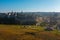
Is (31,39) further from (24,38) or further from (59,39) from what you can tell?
(59,39)

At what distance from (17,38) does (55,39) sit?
346 cm

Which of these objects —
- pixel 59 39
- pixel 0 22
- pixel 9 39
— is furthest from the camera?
pixel 0 22

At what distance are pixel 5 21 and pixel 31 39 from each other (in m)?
15.6

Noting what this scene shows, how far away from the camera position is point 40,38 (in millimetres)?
14742

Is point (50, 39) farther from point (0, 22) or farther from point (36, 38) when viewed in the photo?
point (0, 22)

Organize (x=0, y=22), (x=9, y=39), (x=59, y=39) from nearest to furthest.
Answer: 1. (x=9, y=39)
2. (x=59, y=39)
3. (x=0, y=22)

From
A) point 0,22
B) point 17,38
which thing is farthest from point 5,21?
point 17,38

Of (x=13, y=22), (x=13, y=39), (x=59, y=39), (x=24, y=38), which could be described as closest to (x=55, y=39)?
(x=59, y=39)

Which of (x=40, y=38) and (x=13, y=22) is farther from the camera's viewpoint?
(x=13, y=22)

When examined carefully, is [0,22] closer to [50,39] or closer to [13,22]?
[13,22]

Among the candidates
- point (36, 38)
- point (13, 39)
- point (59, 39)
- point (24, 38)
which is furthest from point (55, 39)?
point (13, 39)

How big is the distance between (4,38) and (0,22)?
14451 mm

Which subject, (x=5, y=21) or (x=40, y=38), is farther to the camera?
(x=5, y=21)

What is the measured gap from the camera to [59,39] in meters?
15.0
